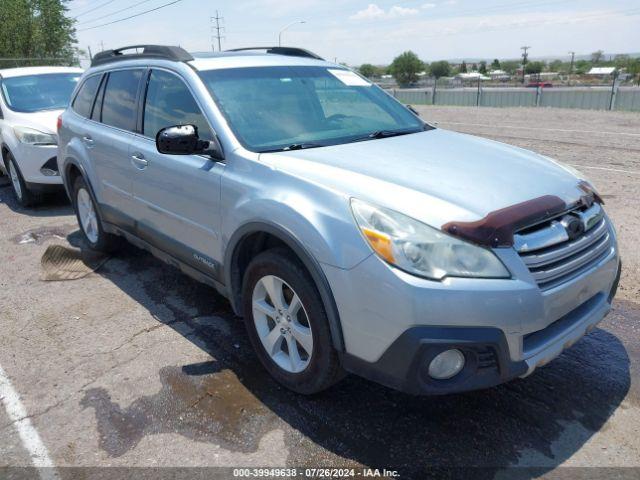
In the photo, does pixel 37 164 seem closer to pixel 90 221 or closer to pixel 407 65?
pixel 90 221

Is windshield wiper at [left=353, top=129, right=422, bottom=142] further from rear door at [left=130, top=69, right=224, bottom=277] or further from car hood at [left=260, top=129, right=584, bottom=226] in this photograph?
rear door at [left=130, top=69, right=224, bottom=277]

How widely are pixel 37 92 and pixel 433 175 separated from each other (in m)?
7.45

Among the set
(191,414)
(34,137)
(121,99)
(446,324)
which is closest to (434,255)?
(446,324)

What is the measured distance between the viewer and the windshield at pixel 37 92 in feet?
25.8

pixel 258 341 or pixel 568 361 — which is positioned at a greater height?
pixel 258 341

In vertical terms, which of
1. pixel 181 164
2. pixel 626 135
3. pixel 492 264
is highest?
pixel 181 164

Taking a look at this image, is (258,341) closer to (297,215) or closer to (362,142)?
(297,215)

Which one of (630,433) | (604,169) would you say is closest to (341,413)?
(630,433)

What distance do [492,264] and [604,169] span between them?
7.33 meters

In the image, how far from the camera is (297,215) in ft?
8.78

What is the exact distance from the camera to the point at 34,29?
29.3 meters

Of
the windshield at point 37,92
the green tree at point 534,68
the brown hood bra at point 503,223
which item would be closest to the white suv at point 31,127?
the windshield at point 37,92

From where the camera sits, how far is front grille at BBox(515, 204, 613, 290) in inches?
94.9

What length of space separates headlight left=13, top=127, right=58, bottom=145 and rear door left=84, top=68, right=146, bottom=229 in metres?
2.60
